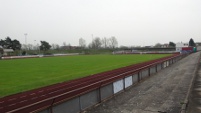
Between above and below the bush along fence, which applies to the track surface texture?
below

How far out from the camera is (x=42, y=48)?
14988 cm

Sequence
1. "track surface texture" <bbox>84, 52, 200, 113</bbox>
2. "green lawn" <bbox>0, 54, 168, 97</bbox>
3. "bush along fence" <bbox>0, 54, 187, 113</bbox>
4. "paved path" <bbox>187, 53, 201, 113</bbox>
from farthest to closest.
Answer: "green lawn" <bbox>0, 54, 168, 97</bbox>
"track surface texture" <bbox>84, 52, 200, 113</bbox>
"paved path" <bbox>187, 53, 201, 113</bbox>
"bush along fence" <bbox>0, 54, 187, 113</bbox>

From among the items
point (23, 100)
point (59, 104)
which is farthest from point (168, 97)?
point (23, 100)

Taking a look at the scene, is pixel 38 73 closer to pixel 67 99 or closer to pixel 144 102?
pixel 144 102

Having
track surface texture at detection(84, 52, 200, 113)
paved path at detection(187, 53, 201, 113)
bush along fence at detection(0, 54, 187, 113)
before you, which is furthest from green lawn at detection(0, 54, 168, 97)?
paved path at detection(187, 53, 201, 113)

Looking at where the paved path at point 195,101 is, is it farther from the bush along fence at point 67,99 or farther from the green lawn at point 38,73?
the green lawn at point 38,73

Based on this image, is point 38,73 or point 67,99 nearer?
point 67,99

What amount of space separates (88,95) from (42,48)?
144 m

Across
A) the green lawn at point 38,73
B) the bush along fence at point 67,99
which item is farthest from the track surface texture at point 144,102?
the green lawn at point 38,73

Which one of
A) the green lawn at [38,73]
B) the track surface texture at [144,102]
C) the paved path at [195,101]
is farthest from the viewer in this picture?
the green lawn at [38,73]

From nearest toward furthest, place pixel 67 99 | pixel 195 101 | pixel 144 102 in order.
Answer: pixel 67 99
pixel 195 101
pixel 144 102

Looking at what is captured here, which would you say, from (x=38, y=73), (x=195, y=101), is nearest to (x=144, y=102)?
(x=195, y=101)

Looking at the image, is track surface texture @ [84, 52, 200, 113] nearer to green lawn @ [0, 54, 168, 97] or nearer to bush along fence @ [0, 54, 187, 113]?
bush along fence @ [0, 54, 187, 113]

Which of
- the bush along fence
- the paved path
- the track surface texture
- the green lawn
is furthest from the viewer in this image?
the green lawn
